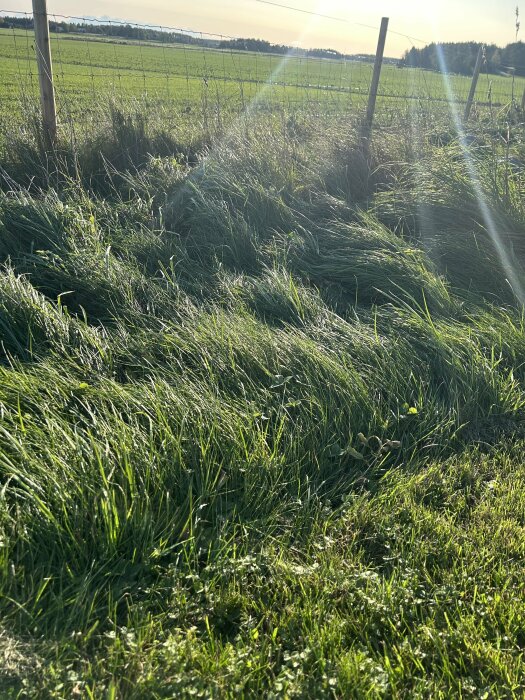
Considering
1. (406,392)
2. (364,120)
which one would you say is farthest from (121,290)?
(364,120)

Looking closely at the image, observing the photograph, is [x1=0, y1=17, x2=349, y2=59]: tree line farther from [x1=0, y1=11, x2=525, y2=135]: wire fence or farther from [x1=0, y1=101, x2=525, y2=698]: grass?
Result: [x1=0, y1=101, x2=525, y2=698]: grass

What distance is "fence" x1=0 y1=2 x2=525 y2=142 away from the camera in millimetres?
8148

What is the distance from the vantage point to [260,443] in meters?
2.80

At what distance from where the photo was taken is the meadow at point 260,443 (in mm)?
1993

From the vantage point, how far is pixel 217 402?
116 inches

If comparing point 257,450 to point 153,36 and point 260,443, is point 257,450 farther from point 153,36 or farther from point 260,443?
point 153,36

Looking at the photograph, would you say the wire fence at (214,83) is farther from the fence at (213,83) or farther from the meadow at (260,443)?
the meadow at (260,443)

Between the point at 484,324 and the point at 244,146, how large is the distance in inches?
139

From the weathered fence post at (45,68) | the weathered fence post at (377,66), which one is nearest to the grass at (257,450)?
the weathered fence post at (45,68)

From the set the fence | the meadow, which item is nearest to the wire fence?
the fence

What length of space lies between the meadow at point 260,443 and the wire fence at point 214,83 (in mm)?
2032

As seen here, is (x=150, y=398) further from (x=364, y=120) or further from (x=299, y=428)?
(x=364, y=120)

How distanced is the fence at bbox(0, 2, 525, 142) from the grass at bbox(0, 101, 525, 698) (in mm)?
2100

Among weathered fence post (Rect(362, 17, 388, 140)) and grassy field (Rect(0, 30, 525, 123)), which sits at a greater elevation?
grassy field (Rect(0, 30, 525, 123))
